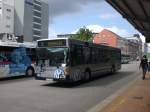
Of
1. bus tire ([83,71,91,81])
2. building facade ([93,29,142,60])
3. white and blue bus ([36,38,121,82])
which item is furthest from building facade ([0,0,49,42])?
white and blue bus ([36,38,121,82])

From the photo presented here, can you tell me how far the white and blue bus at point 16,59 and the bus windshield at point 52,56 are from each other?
3.63m

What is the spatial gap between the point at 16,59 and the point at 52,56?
5.53 meters

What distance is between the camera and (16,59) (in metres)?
23.7

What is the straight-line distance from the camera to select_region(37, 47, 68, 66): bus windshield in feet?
60.8

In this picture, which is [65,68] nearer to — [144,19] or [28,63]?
[144,19]

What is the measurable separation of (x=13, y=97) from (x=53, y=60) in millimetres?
5234

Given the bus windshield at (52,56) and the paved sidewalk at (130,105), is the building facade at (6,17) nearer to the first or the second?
the bus windshield at (52,56)

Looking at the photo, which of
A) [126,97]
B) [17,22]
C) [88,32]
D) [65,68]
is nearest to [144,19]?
[126,97]

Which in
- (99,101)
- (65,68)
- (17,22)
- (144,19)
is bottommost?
(99,101)

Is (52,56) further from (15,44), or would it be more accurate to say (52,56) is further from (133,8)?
(133,8)

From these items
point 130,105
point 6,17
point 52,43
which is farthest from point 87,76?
point 6,17

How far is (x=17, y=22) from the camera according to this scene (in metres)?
139

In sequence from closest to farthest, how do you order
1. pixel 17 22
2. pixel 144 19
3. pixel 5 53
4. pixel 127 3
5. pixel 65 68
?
pixel 127 3, pixel 144 19, pixel 65 68, pixel 5 53, pixel 17 22

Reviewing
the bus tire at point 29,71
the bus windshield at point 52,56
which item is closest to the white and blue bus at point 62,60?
the bus windshield at point 52,56
